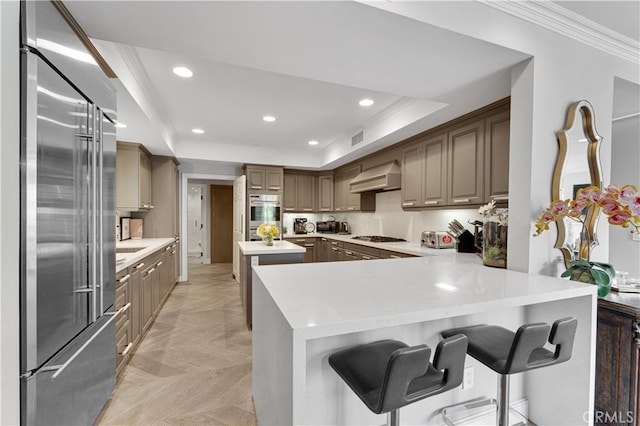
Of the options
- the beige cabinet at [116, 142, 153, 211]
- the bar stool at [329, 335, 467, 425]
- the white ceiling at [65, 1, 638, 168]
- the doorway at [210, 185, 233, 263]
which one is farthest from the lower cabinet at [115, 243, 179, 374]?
the doorway at [210, 185, 233, 263]

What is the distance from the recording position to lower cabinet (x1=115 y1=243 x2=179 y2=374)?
2.20 meters

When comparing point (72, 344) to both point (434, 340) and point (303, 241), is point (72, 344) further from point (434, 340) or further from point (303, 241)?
point (303, 241)

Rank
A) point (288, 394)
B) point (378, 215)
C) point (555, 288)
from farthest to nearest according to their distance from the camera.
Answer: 1. point (378, 215)
2. point (555, 288)
3. point (288, 394)

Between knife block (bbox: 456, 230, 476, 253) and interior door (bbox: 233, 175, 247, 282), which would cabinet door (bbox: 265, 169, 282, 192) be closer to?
interior door (bbox: 233, 175, 247, 282)

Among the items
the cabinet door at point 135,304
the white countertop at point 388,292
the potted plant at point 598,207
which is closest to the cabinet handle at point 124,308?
the cabinet door at point 135,304

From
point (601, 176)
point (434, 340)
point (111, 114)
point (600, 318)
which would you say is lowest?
point (434, 340)

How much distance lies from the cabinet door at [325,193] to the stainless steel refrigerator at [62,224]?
4.45 m

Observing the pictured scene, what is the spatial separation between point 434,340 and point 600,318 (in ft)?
3.21

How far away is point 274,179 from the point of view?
544cm

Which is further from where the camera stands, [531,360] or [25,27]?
[531,360]

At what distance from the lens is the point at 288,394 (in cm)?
91

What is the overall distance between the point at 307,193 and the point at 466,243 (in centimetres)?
364

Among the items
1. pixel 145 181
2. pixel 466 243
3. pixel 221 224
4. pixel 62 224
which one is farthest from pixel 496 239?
pixel 221 224

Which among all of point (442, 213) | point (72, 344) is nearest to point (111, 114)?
point (72, 344)
